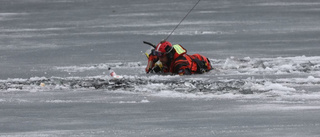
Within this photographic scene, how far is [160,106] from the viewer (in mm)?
9391

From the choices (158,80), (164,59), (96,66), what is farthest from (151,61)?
(96,66)

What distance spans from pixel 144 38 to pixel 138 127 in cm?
1191

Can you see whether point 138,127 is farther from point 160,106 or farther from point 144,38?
point 144,38

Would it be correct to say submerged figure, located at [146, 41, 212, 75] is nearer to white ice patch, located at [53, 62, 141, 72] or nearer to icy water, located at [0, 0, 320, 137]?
icy water, located at [0, 0, 320, 137]

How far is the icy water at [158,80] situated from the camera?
8164 mm

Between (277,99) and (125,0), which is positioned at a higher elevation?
(125,0)

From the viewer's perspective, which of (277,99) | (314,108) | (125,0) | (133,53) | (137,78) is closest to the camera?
(314,108)

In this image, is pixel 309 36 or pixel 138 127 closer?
pixel 138 127

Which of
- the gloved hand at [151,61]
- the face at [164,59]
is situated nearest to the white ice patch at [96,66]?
the gloved hand at [151,61]

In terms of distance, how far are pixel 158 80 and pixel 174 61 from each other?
941mm

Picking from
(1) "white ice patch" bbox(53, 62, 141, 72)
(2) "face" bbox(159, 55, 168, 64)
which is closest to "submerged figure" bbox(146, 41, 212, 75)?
(2) "face" bbox(159, 55, 168, 64)

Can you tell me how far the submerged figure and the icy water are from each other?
24 cm

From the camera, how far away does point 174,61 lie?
1248 cm

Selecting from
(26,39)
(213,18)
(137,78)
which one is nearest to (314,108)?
(137,78)
